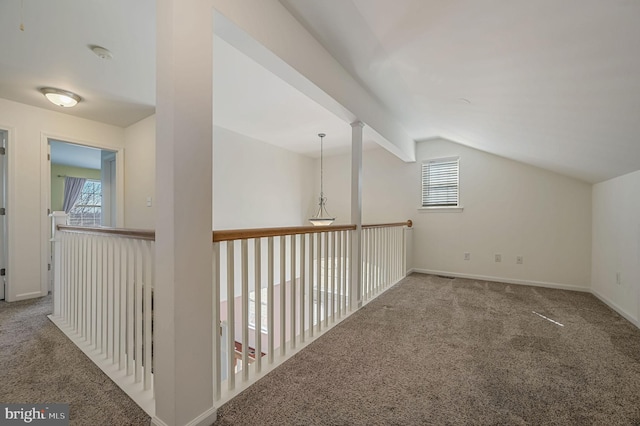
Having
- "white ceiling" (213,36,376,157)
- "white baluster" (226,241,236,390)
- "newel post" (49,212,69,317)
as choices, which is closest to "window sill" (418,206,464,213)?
"white ceiling" (213,36,376,157)

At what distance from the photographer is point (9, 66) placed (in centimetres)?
232

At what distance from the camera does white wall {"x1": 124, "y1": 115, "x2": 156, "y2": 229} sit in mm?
3459

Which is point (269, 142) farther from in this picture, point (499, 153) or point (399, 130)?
point (499, 153)

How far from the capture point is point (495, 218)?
407 centimetres

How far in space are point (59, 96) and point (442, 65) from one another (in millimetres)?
3640

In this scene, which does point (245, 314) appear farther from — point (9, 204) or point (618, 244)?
point (618, 244)

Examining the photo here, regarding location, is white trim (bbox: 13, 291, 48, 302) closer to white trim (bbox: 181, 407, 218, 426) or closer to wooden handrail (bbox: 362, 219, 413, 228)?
white trim (bbox: 181, 407, 218, 426)

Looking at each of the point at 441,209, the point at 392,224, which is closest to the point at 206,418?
the point at 392,224

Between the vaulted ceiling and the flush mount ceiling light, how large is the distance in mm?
93

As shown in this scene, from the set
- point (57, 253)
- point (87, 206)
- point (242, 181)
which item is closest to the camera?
point (57, 253)

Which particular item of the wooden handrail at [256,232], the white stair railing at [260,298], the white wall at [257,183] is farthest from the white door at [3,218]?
the wooden handrail at [256,232]

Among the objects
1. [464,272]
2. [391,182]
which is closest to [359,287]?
[464,272]

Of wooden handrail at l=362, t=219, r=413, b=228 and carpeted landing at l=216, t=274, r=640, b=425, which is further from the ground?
wooden handrail at l=362, t=219, r=413, b=228

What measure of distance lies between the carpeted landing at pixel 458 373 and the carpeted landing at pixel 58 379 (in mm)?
535
